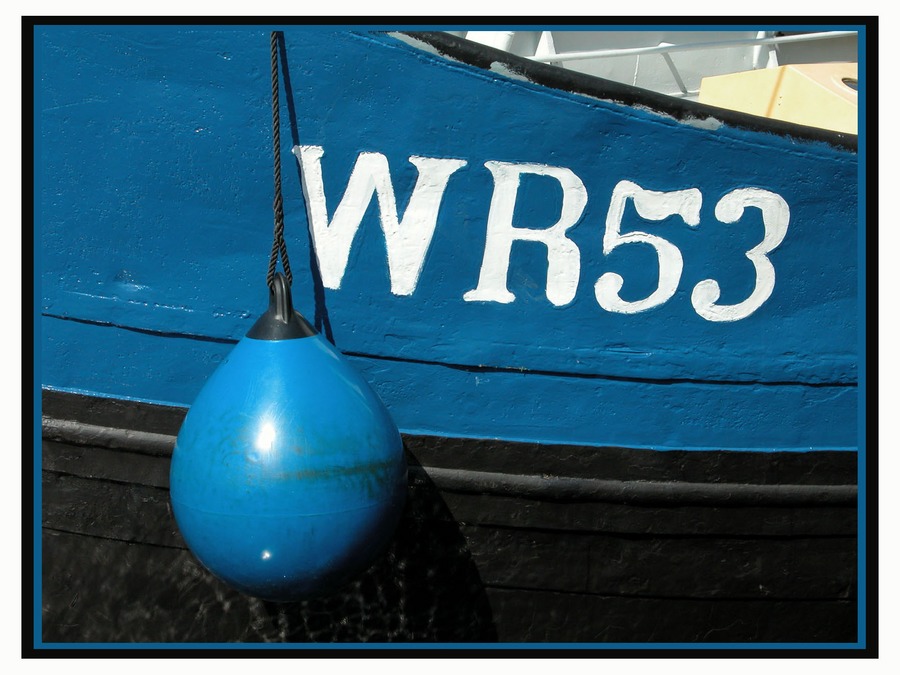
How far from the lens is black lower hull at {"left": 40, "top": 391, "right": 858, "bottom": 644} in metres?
3.09

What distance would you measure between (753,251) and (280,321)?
4.69ft

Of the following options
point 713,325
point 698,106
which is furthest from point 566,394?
point 698,106

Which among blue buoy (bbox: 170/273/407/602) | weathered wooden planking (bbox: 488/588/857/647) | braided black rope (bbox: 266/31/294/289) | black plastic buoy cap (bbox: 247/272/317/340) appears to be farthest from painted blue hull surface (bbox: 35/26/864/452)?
weathered wooden planking (bbox: 488/588/857/647)

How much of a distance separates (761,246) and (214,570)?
1845 mm

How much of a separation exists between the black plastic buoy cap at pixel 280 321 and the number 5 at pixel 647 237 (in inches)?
35.6

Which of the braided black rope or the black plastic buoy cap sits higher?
the braided black rope

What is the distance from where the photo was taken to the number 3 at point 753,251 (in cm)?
290

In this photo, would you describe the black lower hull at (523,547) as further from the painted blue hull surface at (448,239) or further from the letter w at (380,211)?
the letter w at (380,211)

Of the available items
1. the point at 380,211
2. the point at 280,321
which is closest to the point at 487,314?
the point at 380,211

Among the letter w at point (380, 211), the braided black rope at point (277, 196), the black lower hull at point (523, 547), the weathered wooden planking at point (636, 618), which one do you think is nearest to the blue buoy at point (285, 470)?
the braided black rope at point (277, 196)

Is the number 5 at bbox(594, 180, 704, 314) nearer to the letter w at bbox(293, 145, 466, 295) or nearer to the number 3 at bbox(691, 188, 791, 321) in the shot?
the number 3 at bbox(691, 188, 791, 321)

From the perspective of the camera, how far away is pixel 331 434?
98.0 inches

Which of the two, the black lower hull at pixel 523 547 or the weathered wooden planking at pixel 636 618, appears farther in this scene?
the weathered wooden planking at pixel 636 618

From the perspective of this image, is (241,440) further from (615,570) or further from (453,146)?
(615,570)
